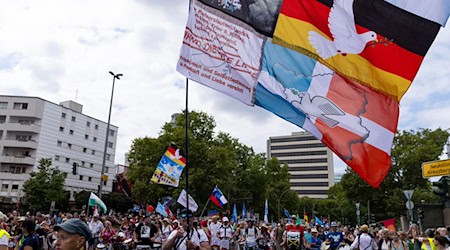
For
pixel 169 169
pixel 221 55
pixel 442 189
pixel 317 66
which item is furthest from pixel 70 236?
pixel 442 189

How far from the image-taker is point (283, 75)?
616cm

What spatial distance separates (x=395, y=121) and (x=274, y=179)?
64.3 meters

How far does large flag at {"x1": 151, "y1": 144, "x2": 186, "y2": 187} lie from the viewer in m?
16.8

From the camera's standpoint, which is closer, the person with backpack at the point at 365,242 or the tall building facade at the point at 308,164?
the person with backpack at the point at 365,242

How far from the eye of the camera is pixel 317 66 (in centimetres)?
594

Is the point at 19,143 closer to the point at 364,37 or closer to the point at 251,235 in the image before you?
the point at 251,235

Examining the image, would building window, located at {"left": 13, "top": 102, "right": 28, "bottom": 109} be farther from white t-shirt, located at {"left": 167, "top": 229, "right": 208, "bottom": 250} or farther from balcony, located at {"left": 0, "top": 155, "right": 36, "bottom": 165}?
white t-shirt, located at {"left": 167, "top": 229, "right": 208, "bottom": 250}

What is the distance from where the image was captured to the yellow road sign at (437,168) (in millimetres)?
12992

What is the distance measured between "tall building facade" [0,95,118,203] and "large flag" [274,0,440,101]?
5803 cm

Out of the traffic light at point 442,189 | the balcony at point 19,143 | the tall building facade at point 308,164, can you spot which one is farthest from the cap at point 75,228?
the tall building facade at point 308,164

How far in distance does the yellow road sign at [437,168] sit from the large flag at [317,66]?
8948mm

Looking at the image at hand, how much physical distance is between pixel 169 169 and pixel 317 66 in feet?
39.5

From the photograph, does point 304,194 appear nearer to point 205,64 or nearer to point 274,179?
point 274,179

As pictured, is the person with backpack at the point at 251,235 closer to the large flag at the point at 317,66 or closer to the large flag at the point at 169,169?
the large flag at the point at 169,169
